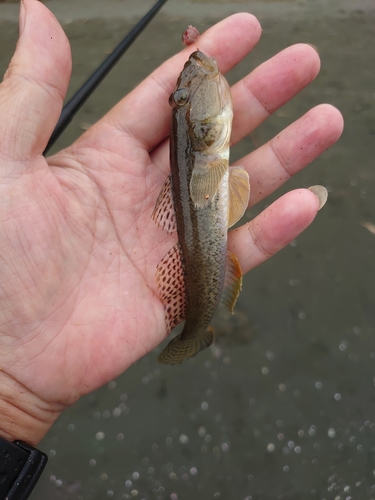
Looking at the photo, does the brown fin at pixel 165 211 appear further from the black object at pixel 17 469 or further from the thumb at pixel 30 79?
the black object at pixel 17 469

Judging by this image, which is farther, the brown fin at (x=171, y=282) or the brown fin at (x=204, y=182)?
the brown fin at (x=171, y=282)

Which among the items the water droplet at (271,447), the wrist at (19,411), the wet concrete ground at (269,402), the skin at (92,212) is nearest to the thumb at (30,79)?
the skin at (92,212)

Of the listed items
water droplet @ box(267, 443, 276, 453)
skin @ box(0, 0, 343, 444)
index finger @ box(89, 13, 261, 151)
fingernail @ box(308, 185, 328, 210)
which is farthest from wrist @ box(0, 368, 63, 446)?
fingernail @ box(308, 185, 328, 210)

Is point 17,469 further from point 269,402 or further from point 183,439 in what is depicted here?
point 269,402

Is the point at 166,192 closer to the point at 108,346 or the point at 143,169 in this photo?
the point at 143,169

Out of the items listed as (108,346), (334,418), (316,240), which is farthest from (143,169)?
(334,418)

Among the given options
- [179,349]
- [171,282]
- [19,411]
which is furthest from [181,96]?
[19,411]

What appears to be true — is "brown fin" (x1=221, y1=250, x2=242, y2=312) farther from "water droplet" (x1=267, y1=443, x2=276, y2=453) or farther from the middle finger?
"water droplet" (x1=267, y1=443, x2=276, y2=453)

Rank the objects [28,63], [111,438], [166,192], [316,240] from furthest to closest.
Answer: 1. [316,240]
2. [111,438]
3. [166,192]
4. [28,63]
